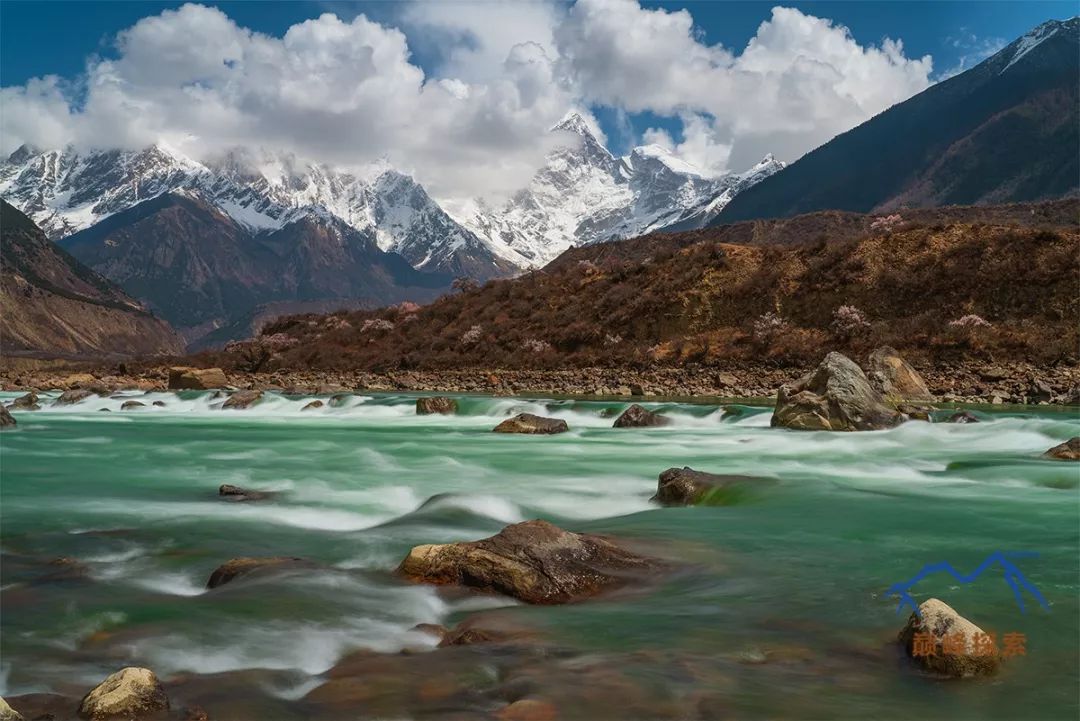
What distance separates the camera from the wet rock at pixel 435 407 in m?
28.5

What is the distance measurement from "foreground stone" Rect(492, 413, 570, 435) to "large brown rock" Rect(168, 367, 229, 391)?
90.4 feet

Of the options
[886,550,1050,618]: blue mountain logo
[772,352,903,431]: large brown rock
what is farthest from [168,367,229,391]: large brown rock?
[886,550,1050,618]: blue mountain logo

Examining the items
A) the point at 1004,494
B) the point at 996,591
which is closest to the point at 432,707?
the point at 996,591

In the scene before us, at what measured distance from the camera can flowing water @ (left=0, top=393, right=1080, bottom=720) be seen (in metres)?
5.09

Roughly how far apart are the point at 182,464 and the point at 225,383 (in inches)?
1196

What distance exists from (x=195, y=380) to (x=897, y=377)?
34586mm

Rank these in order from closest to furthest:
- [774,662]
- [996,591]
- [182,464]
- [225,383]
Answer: [774,662] → [996,591] → [182,464] → [225,383]

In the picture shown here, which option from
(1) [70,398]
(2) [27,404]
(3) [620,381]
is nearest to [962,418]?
(3) [620,381]

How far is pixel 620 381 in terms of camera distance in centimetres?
3697

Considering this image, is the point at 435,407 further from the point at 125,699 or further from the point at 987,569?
the point at 125,699

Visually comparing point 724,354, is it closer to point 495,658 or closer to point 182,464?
point 182,464

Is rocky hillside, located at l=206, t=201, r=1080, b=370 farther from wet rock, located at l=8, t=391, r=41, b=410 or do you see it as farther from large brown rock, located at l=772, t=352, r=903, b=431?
wet rock, located at l=8, t=391, r=41, b=410

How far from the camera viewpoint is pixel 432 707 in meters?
4.55

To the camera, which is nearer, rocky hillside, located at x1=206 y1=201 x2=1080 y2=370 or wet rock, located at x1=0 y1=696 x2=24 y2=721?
wet rock, located at x1=0 y1=696 x2=24 y2=721
